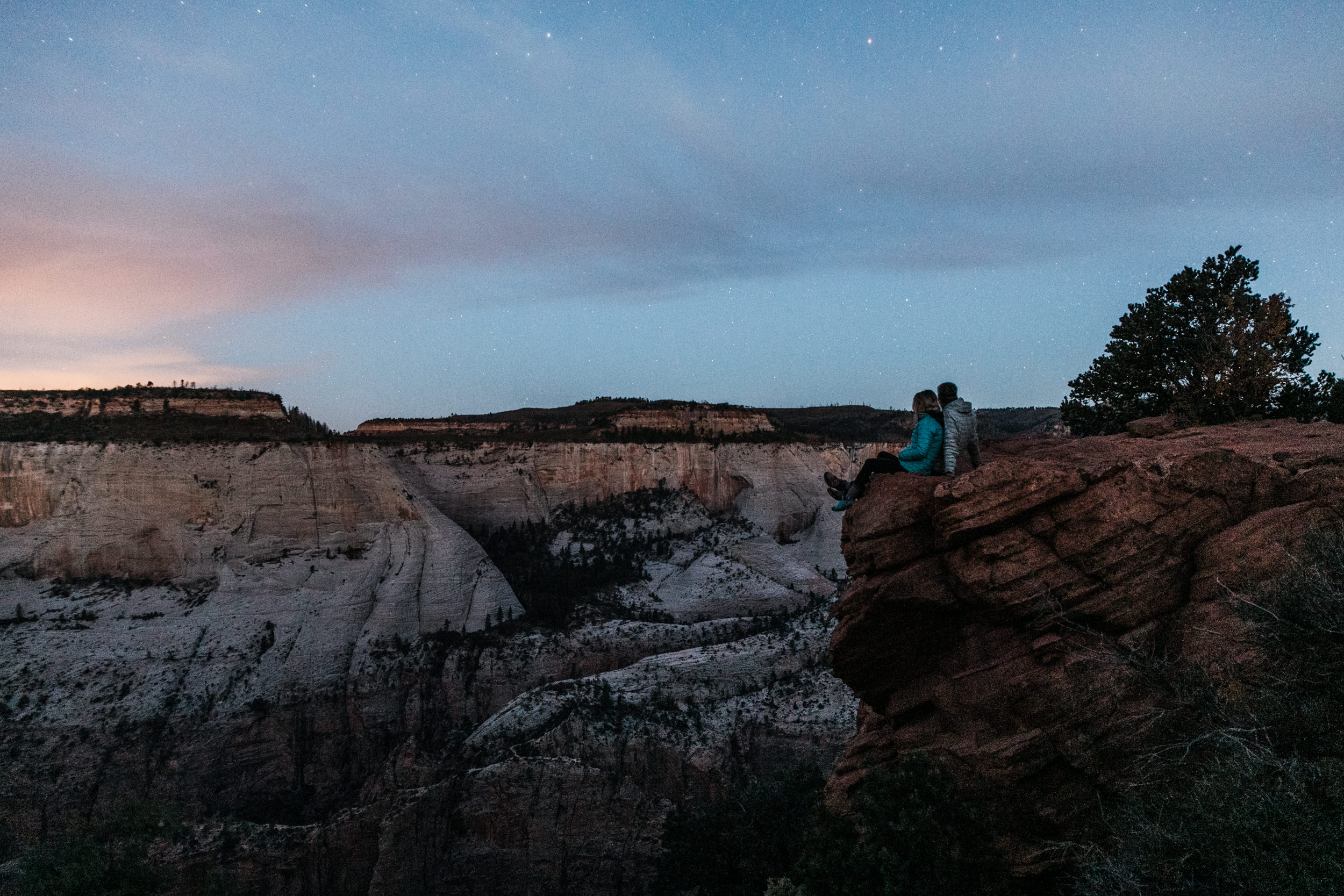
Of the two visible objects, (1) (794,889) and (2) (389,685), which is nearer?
(1) (794,889)

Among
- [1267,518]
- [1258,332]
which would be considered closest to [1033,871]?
[1267,518]

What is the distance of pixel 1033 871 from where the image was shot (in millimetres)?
9328

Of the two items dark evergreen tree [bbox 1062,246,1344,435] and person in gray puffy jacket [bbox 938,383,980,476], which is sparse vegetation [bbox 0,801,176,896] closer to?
person in gray puffy jacket [bbox 938,383,980,476]

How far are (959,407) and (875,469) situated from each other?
148 cm

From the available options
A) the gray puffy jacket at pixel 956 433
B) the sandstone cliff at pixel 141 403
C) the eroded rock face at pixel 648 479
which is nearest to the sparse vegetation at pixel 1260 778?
the gray puffy jacket at pixel 956 433

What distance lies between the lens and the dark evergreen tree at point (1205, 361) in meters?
15.7

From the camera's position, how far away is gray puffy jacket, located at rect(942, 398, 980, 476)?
10.0 m

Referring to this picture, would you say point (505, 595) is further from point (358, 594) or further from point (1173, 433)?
point (1173, 433)

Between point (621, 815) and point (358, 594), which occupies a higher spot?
point (358, 594)

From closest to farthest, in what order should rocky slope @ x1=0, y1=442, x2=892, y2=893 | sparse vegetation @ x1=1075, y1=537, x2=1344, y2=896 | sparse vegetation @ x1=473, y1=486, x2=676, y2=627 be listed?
sparse vegetation @ x1=1075, y1=537, x2=1344, y2=896
rocky slope @ x1=0, y1=442, x2=892, y2=893
sparse vegetation @ x1=473, y1=486, x2=676, y2=627

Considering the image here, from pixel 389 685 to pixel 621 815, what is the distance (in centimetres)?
1434

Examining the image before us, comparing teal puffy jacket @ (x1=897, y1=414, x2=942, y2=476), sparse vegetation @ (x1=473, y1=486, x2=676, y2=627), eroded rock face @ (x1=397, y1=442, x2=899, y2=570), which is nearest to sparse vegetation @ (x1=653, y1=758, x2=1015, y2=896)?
teal puffy jacket @ (x1=897, y1=414, x2=942, y2=476)

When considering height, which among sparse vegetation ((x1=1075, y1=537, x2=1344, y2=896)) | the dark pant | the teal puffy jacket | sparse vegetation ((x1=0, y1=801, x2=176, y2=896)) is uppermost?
the teal puffy jacket

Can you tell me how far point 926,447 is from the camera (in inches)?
406
